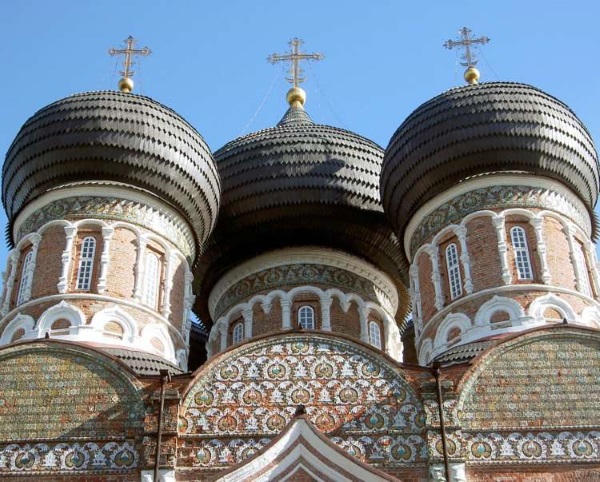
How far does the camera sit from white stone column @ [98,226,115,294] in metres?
12.9

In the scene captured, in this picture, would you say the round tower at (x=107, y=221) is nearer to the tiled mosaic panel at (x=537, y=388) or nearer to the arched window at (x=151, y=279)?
the arched window at (x=151, y=279)

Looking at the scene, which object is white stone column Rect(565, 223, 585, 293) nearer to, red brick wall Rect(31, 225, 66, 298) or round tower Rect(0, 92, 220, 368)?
round tower Rect(0, 92, 220, 368)

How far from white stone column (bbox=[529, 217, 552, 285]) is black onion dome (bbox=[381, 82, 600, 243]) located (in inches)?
29.8

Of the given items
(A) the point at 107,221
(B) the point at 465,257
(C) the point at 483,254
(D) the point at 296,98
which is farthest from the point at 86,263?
(D) the point at 296,98

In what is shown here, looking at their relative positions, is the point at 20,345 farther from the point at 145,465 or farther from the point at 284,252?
the point at 284,252

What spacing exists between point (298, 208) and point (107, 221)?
3402mm

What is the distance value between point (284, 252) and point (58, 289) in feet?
13.2

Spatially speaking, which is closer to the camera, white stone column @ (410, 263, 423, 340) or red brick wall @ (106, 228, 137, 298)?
red brick wall @ (106, 228, 137, 298)

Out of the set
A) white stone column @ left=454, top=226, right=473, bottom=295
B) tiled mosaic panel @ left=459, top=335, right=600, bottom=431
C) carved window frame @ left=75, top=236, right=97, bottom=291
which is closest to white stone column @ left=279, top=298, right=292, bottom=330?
white stone column @ left=454, top=226, right=473, bottom=295

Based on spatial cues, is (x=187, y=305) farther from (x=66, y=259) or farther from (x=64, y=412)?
(x=64, y=412)

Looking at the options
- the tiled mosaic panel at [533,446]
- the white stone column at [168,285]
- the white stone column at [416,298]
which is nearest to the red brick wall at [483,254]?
the white stone column at [416,298]

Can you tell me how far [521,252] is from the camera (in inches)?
524

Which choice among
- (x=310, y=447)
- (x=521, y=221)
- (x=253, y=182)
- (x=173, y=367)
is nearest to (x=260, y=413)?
A: (x=310, y=447)

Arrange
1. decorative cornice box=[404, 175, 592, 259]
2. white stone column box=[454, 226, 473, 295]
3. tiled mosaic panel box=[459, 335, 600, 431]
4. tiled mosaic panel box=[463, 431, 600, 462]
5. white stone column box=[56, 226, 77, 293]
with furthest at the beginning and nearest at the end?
decorative cornice box=[404, 175, 592, 259], white stone column box=[454, 226, 473, 295], white stone column box=[56, 226, 77, 293], tiled mosaic panel box=[459, 335, 600, 431], tiled mosaic panel box=[463, 431, 600, 462]
